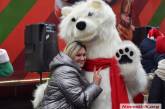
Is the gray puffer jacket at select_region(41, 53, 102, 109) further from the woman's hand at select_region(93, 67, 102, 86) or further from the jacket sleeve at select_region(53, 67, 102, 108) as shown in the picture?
the woman's hand at select_region(93, 67, 102, 86)

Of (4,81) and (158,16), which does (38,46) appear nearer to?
(4,81)

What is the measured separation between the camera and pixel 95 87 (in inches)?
108

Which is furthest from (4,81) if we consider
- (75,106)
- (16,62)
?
(75,106)

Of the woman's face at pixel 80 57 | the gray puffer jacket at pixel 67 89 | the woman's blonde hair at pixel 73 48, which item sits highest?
the woman's blonde hair at pixel 73 48

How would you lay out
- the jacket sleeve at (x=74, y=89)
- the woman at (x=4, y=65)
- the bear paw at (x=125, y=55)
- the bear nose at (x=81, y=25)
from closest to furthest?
the jacket sleeve at (x=74, y=89) < the bear paw at (x=125, y=55) < the bear nose at (x=81, y=25) < the woman at (x=4, y=65)

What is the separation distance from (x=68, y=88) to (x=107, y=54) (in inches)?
18.6

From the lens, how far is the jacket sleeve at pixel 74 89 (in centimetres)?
266

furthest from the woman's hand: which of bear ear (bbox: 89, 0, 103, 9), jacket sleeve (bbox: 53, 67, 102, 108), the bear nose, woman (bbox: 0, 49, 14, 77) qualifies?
woman (bbox: 0, 49, 14, 77)

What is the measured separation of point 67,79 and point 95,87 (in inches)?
8.6

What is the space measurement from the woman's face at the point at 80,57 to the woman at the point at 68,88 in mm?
48

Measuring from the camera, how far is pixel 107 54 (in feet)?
9.70

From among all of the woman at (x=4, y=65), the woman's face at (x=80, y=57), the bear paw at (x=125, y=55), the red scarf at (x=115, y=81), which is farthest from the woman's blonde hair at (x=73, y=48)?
the woman at (x=4, y=65)

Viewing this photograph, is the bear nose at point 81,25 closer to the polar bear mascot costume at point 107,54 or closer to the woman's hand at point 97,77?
the polar bear mascot costume at point 107,54

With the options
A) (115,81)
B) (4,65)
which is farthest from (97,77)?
(4,65)
